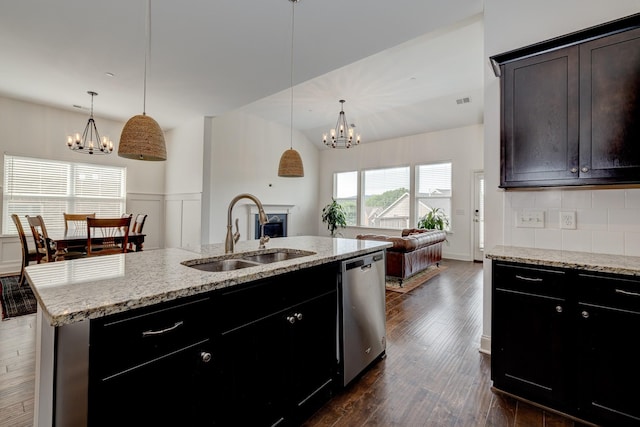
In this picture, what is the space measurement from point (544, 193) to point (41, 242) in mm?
6091

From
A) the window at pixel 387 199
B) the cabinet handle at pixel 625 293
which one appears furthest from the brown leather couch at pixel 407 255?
the cabinet handle at pixel 625 293

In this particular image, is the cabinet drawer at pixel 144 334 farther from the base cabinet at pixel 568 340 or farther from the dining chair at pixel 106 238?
the dining chair at pixel 106 238

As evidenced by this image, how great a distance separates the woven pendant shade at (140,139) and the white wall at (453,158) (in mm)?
6837

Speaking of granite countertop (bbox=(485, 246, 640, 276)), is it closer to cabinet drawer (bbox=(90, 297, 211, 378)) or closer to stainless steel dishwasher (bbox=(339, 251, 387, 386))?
stainless steel dishwasher (bbox=(339, 251, 387, 386))

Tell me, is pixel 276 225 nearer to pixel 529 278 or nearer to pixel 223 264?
pixel 223 264

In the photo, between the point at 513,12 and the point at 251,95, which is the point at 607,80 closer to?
the point at 513,12

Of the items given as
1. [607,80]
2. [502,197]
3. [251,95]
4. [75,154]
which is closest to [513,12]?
[607,80]

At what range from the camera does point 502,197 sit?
8.18 feet

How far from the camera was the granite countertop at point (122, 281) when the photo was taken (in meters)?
0.93

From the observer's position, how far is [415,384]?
2100 millimetres

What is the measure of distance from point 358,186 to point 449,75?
4.30m

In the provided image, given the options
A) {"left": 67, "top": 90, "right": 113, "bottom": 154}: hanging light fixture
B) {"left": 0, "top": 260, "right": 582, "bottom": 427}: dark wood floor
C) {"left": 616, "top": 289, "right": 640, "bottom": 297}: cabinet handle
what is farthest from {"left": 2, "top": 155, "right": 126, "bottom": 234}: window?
{"left": 616, "top": 289, "right": 640, "bottom": 297}: cabinet handle

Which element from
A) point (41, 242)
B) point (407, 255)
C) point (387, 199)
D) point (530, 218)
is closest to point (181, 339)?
point (530, 218)

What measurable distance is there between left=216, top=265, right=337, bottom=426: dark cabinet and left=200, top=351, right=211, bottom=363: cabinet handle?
53 mm
